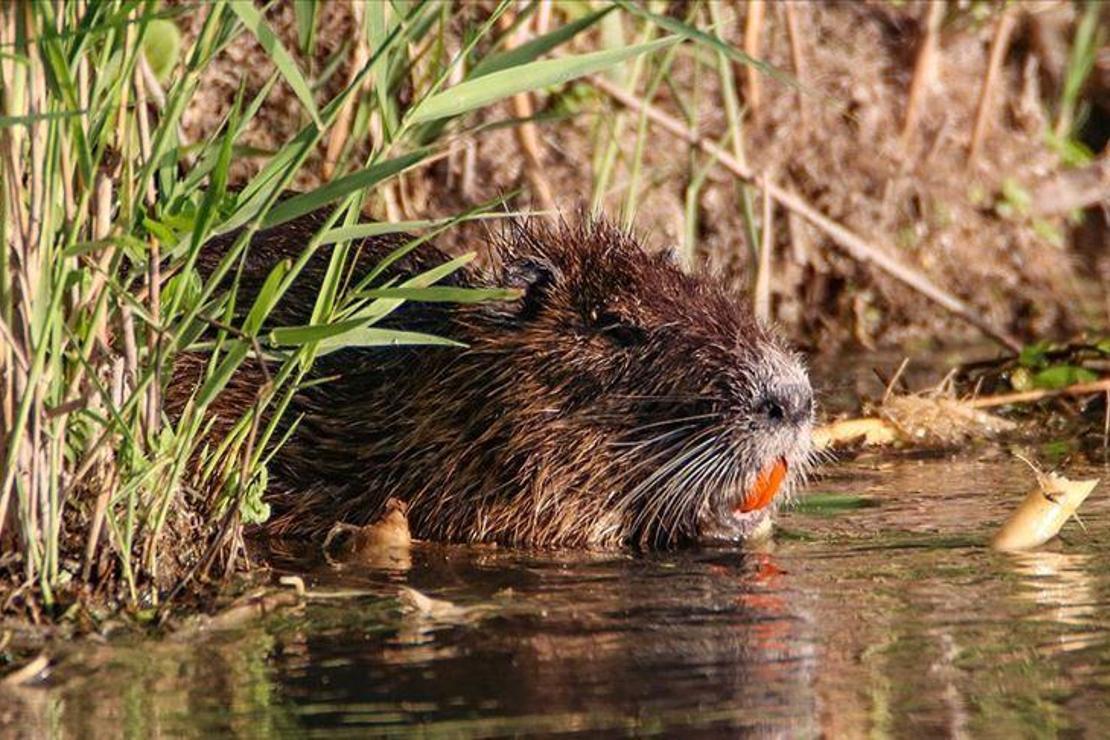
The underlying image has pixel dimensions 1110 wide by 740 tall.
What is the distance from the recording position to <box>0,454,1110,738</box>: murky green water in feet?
9.82

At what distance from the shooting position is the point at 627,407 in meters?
4.66

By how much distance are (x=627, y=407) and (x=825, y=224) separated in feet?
7.81

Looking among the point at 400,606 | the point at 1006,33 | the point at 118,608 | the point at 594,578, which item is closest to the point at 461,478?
the point at 594,578

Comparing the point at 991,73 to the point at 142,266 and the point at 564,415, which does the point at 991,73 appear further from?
the point at 142,266

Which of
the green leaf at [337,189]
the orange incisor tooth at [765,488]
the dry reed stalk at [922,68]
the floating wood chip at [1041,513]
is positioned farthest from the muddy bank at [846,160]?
the green leaf at [337,189]

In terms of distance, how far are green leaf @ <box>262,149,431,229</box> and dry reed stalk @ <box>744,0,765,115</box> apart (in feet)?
11.4

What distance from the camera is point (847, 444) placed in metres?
5.79

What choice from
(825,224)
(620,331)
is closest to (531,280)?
(620,331)

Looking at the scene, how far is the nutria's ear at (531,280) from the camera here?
15.7 feet

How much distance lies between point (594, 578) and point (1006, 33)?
4267 millimetres

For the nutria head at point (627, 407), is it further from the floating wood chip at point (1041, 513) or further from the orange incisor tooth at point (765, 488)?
the floating wood chip at point (1041, 513)

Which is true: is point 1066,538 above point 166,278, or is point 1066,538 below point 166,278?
below

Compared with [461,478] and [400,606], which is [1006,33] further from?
[400,606]

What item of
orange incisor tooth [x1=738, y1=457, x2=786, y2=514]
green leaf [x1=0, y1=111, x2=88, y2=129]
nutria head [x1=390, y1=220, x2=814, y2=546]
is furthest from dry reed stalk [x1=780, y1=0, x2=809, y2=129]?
green leaf [x1=0, y1=111, x2=88, y2=129]
